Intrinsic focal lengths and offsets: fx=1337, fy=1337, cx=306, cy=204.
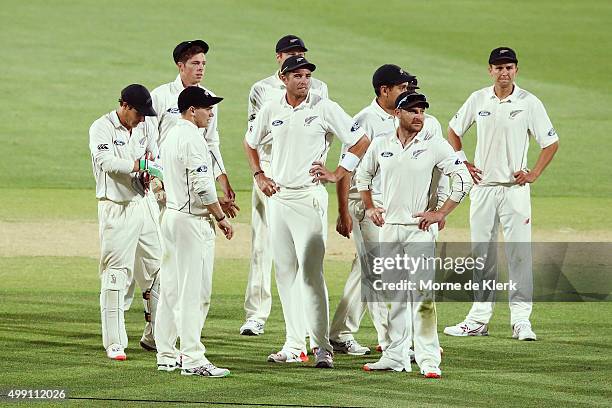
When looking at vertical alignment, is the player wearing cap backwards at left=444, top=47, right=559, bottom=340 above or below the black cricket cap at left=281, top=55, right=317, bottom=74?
below

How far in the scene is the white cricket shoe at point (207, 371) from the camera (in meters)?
8.36

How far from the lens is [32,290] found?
38.4 feet

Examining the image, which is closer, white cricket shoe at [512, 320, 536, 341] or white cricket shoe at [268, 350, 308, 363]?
white cricket shoe at [268, 350, 308, 363]

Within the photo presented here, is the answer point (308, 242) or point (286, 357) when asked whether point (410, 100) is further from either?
point (286, 357)

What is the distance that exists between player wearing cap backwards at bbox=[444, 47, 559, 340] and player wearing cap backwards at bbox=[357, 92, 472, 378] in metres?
1.60

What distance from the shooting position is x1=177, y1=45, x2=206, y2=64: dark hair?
9664 millimetres

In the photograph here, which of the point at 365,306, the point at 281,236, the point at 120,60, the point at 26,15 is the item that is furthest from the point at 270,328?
the point at 26,15

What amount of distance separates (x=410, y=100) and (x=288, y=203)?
3.50ft

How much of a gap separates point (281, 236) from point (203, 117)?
1009 millimetres

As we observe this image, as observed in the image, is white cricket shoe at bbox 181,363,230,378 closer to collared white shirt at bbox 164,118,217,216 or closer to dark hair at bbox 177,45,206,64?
collared white shirt at bbox 164,118,217,216

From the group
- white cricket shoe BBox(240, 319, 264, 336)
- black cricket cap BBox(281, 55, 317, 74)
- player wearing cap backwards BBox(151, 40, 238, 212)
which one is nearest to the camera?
black cricket cap BBox(281, 55, 317, 74)

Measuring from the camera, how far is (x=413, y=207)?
8.51m

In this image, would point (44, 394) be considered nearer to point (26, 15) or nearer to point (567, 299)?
point (567, 299)

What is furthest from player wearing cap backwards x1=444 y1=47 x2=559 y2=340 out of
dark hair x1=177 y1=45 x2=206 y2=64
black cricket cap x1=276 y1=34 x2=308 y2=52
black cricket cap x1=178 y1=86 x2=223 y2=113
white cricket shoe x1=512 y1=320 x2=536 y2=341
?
black cricket cap x1=178 y1=86 x2=223 y2=113
